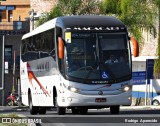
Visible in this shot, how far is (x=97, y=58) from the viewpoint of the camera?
26.4m

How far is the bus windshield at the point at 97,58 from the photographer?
86.1 feet

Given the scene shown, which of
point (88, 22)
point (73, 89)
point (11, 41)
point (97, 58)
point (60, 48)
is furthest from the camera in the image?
point (11, 41)

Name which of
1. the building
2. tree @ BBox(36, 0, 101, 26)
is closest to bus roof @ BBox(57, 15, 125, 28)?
tree @ BBox(36, 0, 101, 26)

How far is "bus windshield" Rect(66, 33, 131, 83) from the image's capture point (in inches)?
1033

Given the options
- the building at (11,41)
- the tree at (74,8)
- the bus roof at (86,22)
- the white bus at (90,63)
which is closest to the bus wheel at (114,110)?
the white bus at (90,63)

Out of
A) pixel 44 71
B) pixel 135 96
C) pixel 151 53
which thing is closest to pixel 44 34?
pixel 44 71

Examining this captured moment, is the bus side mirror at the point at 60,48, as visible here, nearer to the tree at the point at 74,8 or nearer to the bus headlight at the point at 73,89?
the bus headlight at the point at 73,89

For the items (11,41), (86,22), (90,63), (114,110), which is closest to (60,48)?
(90,63)

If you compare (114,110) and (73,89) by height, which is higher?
(73,89)

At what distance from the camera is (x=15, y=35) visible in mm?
82250

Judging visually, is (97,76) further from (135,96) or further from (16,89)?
(16,89)

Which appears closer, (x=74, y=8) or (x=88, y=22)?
(x=88, y=22)

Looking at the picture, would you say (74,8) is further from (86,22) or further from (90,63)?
(90,63)

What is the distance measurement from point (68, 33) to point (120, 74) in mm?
2395
